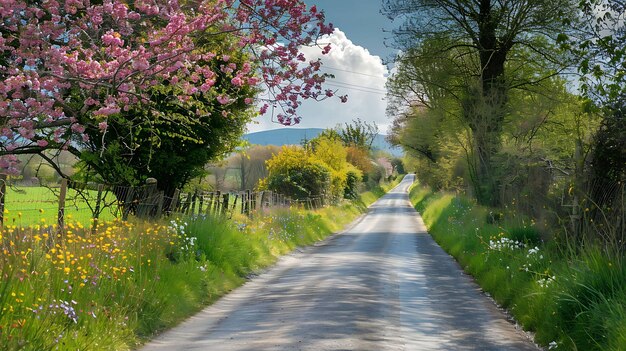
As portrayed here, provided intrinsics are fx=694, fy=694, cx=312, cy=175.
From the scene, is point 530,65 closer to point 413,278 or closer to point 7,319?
point 413,278

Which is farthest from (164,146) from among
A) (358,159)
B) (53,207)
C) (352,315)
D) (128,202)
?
(358,159)

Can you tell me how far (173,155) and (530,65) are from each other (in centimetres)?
2010

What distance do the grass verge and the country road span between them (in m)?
0.48

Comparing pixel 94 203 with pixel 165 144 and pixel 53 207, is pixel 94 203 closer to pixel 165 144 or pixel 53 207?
pixel 53 207

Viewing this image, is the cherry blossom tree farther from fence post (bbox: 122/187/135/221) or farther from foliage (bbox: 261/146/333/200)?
foliage (bbox: 261/146/333/200)

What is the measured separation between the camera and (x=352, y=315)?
10.9 metres

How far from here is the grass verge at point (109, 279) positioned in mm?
7512

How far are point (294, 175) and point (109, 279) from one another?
115 feet

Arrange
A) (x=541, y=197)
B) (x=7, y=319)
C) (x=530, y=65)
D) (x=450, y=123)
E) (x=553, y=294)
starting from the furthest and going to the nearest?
1. (x=450, y=123)
2. (x=530, y=65)
3. (x=541, y=197)
4. (x=553, y=294)
5. (x=7, y=319)

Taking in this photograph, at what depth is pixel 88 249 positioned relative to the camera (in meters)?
10.5

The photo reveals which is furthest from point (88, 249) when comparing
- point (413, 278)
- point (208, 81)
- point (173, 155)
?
point (173, 155)

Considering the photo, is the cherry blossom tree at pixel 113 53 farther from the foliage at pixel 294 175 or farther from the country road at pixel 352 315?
the foliage at pixel 294 175

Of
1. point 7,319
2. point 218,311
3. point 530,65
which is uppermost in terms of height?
point 530,65

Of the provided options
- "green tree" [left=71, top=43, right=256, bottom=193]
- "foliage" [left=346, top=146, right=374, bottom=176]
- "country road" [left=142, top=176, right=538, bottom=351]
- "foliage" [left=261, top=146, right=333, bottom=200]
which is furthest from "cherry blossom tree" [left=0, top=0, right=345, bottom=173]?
"foliage" [left=346, top=146, right=374, bottom=176]
